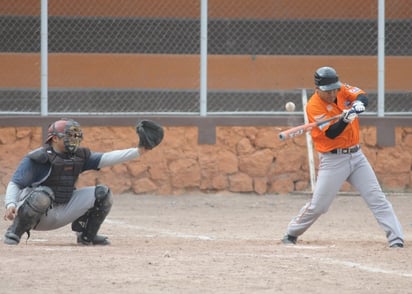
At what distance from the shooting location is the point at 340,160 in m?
8.98

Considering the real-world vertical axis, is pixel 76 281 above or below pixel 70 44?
below

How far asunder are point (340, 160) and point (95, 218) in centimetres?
222

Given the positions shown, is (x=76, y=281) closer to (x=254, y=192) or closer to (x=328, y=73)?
(x=328, y=73)

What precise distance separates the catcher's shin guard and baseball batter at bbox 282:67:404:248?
2328mm

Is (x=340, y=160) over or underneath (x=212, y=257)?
over

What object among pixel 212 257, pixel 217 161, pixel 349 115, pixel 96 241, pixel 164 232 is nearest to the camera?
pixel 212 257

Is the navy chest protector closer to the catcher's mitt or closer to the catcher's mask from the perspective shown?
the catcher's mask

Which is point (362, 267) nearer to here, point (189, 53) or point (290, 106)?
point (290, 106)

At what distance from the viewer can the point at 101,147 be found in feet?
44.2

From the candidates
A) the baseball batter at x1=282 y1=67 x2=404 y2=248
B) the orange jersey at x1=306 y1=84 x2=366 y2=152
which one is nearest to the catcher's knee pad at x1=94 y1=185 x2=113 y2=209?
the baseball batter at x1=282 y1=67 x2=404 y2=248

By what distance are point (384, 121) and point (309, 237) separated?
413 cm

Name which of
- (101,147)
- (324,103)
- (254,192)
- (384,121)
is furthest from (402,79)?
(324,103)

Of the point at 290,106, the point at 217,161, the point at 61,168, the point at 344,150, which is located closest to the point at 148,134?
the point at 61,168

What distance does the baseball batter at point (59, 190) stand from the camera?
8.70 metres
